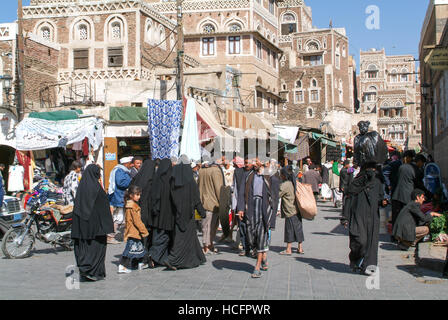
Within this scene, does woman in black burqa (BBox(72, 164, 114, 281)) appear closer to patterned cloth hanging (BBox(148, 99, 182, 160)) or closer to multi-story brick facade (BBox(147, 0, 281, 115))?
patterned cloth hanging (BBox(148, 99, 182, 160))

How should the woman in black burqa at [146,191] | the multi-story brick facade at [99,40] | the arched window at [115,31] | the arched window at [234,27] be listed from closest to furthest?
the woman in black burqa at [146,191], the multi-story brick facade at [99,40], the arched window at [115,31], the arched window at [234,27]

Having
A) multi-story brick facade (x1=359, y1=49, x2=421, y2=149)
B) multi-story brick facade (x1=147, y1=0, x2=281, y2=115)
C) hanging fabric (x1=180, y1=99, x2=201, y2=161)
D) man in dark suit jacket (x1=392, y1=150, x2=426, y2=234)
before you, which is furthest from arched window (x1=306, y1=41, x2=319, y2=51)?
man in dark suit jacket (x1=392, y1=150, x2=426, y2=234)

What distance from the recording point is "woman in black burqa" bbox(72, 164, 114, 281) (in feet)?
21.7

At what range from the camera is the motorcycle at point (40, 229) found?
28.0 feet

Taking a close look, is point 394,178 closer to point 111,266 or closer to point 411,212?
point 411,212

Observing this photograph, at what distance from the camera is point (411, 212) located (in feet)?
27.9

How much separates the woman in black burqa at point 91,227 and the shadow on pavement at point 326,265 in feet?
9.89

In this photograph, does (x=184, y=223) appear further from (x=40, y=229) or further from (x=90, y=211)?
(x=40, y=229)

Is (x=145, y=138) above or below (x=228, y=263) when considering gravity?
above

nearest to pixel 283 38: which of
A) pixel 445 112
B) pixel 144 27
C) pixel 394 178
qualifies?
pixel 144 27

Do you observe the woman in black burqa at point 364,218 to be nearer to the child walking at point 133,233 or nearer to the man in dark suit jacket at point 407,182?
the man in dark suit jacket at point 407,182

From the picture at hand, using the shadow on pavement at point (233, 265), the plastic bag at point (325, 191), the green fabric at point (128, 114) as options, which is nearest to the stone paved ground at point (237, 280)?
the shadow on pavement at point (233, 265)

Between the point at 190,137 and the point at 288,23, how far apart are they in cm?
5015
